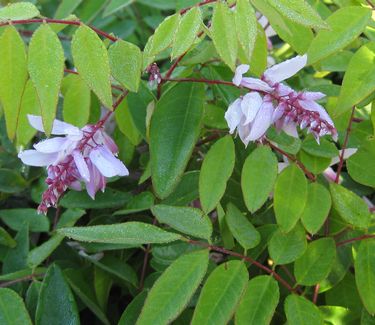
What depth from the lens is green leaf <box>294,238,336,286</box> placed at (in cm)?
91

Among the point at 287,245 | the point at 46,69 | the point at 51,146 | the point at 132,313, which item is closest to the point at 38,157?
the point at 51,146

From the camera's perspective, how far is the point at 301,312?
33.7 inches

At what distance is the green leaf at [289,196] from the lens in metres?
0.90

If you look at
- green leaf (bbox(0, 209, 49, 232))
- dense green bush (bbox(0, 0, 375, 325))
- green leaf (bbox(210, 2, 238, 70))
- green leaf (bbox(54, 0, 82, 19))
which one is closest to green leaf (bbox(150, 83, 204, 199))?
dense green bush (bbox(0, 0, 375, 325))

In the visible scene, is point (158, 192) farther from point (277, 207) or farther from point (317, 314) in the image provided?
point (317, 314)

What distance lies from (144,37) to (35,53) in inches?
42.0

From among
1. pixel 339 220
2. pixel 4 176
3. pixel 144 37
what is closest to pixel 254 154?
pixel 339 220

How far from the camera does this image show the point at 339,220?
3.29ft

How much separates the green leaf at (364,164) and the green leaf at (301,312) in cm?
23

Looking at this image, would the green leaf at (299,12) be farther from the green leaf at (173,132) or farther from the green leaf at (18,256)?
the green leaf at (18,256)

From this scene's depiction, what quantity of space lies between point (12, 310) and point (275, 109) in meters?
0.45

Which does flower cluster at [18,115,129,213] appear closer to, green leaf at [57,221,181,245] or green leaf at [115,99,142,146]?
green leaf at [57,221,181,245]

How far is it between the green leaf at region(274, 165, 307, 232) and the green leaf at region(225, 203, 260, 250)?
1.6 inches

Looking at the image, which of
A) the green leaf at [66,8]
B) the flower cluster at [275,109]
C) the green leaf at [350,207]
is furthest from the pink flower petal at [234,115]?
the green leaf at [66,8]
